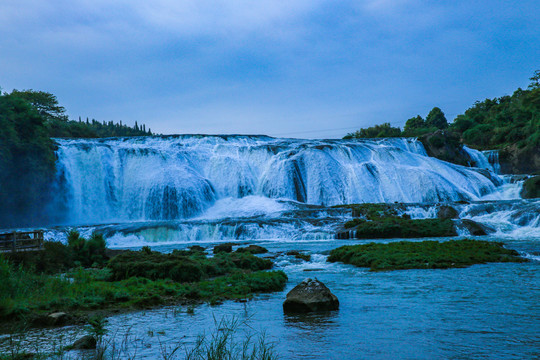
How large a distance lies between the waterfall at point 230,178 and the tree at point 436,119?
160 ft

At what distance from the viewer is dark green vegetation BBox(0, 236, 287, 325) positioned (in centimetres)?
966

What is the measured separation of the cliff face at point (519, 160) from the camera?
166 feet

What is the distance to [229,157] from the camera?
45969 mm

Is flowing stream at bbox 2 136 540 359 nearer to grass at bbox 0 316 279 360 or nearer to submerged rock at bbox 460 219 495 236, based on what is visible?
grass at bbox 0 316 279 360

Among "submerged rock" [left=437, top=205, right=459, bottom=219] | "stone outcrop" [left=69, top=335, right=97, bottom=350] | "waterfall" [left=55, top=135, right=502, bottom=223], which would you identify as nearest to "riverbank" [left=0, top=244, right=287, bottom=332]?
"stone outcrop" [left=69, top=335, right=97, bottom=350]

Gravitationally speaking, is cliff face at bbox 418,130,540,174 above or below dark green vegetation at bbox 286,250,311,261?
above

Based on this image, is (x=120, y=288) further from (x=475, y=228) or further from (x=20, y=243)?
(x=475, y=228)

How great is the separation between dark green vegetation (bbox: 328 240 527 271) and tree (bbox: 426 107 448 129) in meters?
79.6

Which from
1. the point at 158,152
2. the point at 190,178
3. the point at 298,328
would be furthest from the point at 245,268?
the point at 158,152

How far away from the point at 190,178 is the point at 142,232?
546 inches

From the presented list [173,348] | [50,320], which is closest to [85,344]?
[173,348]

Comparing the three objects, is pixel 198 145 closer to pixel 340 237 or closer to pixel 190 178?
pixel 190 178

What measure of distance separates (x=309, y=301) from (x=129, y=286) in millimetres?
4781

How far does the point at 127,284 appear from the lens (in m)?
11.9
